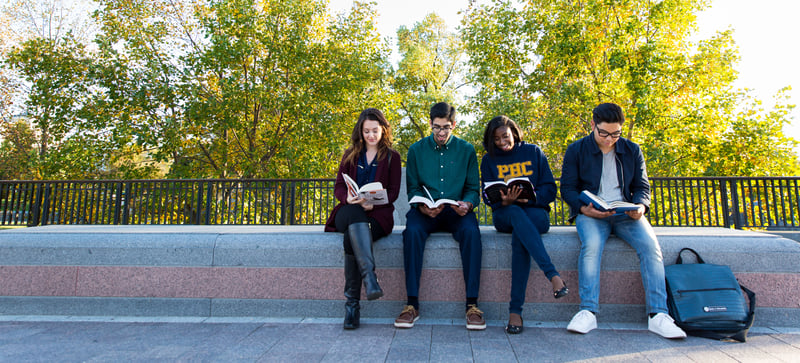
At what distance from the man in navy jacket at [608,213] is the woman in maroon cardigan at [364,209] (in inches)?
63.2

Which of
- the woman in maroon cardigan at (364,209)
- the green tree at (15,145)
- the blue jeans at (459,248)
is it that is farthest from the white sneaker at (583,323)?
the green tree at (15,145)

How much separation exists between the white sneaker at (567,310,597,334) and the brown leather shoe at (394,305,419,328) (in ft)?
3.89

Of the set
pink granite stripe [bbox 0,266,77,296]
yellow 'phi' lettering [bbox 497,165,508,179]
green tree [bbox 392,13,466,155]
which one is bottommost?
pink granite stripe [bbox 0,266,77,296]

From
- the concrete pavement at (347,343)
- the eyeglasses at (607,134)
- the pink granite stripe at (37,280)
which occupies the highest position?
the eyeglasses at (607,134)

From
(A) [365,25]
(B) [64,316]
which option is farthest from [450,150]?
(A) [365,25]

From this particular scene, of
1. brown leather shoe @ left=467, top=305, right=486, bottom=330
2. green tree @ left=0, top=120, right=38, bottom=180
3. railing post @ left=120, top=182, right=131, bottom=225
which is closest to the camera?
brown leather shoe @ left=467, top=305, right=486, bottom=330

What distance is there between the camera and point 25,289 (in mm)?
3537

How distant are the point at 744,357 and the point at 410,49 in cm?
2571

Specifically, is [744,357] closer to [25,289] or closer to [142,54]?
[25,289]

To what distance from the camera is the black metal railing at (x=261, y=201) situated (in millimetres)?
7473

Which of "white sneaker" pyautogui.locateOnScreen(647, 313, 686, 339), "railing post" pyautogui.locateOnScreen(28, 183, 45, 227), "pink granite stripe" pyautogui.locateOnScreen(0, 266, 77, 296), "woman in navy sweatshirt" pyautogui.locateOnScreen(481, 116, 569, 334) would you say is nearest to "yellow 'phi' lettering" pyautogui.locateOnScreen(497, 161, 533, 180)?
"woman in navy sweatshirt" pyautogui.locateOnScreen(481, 116, 569, 334)

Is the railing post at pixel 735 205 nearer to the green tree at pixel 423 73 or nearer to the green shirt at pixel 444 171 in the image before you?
the green shirt at pixel 444 171

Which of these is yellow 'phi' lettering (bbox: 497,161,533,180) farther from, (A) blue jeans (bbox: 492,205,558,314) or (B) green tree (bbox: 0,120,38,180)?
(B) green tree (bbox: 0,120,38,180)

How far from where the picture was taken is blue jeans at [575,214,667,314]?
295 cm
